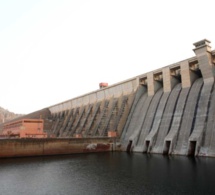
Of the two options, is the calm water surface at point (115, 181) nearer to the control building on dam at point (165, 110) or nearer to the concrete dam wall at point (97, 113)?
the control building on dam at point (165, 110)

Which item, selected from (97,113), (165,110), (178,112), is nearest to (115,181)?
(178,112)

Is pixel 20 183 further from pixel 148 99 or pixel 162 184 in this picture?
pixel 148 99

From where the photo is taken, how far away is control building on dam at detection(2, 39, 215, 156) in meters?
26.8

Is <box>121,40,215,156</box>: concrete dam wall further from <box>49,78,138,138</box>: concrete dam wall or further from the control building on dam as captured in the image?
<box>49,78,138,138</box>: concrete dam wall

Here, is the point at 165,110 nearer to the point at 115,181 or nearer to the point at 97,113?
the point at 115,181

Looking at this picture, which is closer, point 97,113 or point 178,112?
point 178,112

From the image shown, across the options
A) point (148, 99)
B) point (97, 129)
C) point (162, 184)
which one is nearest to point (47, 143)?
point (97, 129)

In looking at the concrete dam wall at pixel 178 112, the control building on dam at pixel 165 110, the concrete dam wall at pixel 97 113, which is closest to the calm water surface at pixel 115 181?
the concrete dam wall at pixel 178 112

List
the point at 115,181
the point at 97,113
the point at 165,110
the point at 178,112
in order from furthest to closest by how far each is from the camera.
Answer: the point at 97,113
the point at 165,110
the point at 178,112
the point at 115,181

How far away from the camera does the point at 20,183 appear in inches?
626

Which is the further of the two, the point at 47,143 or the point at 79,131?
the point at 79,131

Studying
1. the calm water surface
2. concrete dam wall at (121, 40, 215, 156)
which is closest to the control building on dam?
concrete dam wall at (121, 40, 215, 156)

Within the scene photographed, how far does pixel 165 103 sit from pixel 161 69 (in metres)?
5.77

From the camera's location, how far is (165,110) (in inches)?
1319
